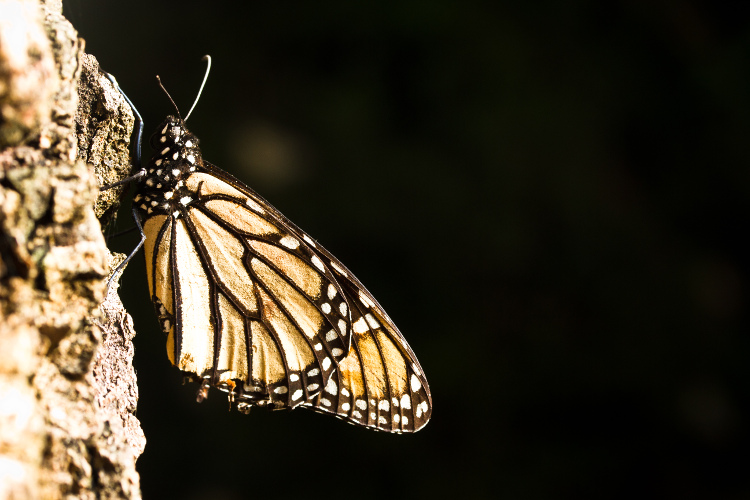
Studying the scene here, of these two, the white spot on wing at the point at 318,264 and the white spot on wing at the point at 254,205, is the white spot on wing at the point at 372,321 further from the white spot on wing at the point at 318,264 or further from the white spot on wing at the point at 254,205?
the white spot on wing at the point at 254,205

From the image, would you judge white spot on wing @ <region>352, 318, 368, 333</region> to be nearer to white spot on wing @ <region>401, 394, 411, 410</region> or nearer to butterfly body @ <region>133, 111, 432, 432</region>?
butterfly body @ <region>133, 111, 432, 432</region>

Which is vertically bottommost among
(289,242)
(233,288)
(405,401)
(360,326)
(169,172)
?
(405,401)

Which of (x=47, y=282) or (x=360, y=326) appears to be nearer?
(x=47, y=282)

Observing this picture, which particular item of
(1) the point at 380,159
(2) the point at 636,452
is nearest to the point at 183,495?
(1) the point at 380,159

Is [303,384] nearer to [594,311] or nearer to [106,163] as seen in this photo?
[106,163]

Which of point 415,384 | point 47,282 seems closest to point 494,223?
point 415,384

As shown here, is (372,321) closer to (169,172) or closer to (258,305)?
(258,305)

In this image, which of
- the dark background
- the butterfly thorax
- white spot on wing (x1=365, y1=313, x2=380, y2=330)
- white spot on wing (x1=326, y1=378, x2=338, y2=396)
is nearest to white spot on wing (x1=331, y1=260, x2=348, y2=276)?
white spot on wing (x1=365, y1=313, x2=380, y2=330)

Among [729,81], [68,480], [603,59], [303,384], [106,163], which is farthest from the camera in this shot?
[603,59]
